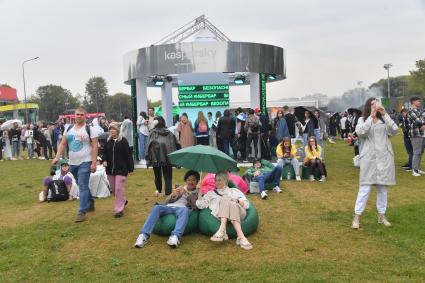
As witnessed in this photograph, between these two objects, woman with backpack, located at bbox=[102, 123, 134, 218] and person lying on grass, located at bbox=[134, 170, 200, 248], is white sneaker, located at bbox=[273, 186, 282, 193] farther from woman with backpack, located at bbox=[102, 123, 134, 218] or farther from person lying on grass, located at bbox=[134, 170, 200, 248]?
woman with backpack, located at bbox=[102, 123, 134, 218]

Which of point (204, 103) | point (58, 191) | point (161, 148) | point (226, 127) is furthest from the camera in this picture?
point (204, 103)

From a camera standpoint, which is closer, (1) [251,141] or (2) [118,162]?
(2) [118,162]

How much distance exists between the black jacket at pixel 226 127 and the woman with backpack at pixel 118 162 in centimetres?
699

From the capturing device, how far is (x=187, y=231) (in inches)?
263

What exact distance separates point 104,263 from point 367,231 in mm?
3679

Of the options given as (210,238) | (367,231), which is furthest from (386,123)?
(210,238)

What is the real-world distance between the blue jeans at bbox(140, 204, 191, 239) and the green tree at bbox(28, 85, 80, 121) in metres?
84.5

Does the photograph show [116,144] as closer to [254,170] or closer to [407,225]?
[254,170]

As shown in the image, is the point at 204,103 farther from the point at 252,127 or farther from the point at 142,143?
the point at 252,127

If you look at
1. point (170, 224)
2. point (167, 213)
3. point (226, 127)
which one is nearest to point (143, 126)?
point (226, 127)

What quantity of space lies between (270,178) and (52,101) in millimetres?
84561

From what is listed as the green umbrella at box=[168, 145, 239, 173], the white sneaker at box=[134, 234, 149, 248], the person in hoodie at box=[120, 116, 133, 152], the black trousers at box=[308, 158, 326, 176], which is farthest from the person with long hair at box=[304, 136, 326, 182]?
the person in hoodie at box=[120, 116, 133, 152]

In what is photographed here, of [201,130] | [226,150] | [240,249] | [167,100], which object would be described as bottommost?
[240,249]

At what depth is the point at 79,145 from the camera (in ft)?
25.2
